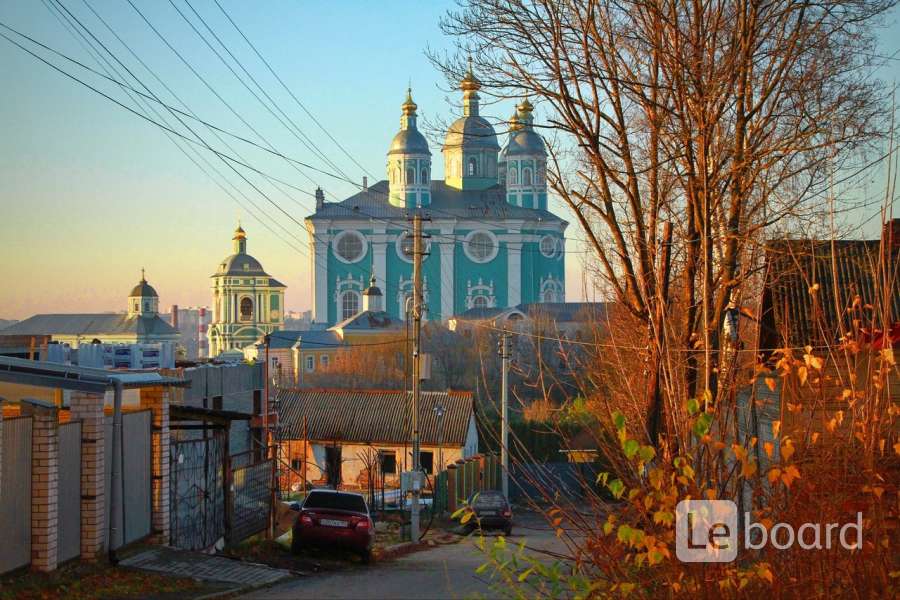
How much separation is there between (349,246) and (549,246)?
15.8 m

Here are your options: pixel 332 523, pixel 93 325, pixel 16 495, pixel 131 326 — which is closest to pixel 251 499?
pixel 332 523

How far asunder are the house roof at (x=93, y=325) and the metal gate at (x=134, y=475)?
102542 millimetres

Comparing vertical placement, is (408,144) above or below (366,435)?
above

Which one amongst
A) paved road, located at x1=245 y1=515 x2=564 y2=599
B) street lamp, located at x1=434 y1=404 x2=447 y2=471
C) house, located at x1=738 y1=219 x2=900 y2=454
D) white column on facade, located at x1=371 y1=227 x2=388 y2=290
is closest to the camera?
house, located at x1=738 y1=219 x2=900 y2=454

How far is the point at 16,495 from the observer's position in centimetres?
1045

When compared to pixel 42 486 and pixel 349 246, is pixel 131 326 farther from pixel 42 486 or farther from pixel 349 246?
pixel 42 486

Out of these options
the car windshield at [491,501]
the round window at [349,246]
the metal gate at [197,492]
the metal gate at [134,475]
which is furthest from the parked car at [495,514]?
the round window at [349,246]

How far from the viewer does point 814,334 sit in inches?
503

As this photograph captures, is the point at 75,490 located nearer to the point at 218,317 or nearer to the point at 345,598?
the point at 345,598

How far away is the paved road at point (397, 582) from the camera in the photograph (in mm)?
12070

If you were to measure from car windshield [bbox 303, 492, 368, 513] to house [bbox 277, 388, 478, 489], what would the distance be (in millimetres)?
18682

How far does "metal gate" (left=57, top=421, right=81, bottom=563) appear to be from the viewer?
11.3 metres

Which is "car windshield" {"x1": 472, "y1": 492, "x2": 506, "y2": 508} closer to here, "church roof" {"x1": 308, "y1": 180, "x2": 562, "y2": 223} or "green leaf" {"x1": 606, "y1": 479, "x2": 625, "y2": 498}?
"green leaf" {"x1": 606, "y1": 479, "x2": 625, "y2": 498}

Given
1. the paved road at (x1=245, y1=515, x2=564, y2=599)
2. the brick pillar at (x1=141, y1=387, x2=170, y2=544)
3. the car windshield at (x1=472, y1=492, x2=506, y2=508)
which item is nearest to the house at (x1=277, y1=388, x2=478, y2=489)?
the car windshield at (x1=472, y1=492, x2=506, y2=508)
